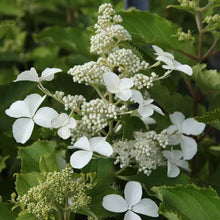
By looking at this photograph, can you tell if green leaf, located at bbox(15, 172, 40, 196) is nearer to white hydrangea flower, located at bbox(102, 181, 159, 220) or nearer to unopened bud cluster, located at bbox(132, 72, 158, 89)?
white hydrangea flower, located at bbox(102, 181, 159, 220)

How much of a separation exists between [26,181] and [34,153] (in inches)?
3.7

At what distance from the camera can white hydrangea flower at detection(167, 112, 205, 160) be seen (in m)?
0.92

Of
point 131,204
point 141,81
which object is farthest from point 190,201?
point 141,81

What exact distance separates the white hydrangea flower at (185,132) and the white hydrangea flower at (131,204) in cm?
13

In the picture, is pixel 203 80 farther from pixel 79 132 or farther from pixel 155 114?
pixel 79 132

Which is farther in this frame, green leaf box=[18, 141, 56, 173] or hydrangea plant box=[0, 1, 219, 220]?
green leaf box=[18, 141, 56, 173]

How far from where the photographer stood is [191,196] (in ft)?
2.51

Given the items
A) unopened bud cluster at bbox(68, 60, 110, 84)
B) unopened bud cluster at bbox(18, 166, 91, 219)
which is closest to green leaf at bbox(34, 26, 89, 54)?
unopened bud cluster at bbox(68, 60, 110, 84)

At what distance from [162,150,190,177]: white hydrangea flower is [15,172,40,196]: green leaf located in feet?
0.76

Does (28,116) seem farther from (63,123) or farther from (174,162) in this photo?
(174,162)

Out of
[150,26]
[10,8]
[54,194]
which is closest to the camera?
[54,194]

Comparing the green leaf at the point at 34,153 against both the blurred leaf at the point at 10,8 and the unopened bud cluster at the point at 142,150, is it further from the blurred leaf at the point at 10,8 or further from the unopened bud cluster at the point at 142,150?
the blurred leaf at the point at 10,8

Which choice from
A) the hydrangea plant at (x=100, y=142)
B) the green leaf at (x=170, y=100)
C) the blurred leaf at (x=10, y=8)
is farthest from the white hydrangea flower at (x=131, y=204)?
the blurred leaf at (x=10, y=8)

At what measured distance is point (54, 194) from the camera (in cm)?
73
